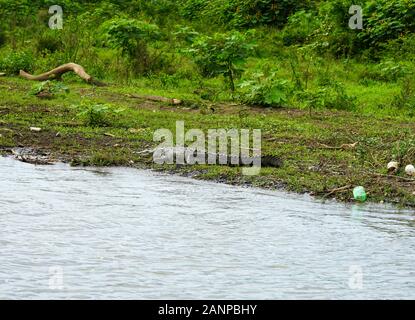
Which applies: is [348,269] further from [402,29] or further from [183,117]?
[402,29]

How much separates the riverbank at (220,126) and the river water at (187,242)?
0.64 meters

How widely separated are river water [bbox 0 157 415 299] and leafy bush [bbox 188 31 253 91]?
648cm

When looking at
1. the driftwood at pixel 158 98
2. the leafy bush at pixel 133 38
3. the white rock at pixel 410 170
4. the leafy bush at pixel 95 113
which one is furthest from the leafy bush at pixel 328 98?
the white rock at pixel 410 170

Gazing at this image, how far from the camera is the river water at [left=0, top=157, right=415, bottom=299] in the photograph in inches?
292

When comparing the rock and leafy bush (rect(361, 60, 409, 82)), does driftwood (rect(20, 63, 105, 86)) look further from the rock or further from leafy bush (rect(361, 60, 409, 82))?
the rock

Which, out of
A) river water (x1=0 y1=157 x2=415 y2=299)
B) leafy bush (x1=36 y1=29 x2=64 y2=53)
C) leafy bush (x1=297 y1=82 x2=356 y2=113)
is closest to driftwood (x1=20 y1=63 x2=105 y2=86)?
leafy bush (x1=36 y1=29 x2=64 y2=53)

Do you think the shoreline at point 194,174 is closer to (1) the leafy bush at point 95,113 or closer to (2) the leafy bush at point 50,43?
(1) the leafy bush at point 95,113

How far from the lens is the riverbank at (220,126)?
11336mm

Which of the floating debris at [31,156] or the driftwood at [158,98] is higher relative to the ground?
the driftwood at [158,98]

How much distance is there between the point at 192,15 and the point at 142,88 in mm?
6736

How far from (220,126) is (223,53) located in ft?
10.8

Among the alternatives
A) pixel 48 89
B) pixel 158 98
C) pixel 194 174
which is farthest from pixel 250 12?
pixel 194 174

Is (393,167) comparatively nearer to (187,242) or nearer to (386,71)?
(187,242)

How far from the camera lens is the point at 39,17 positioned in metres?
23.0
